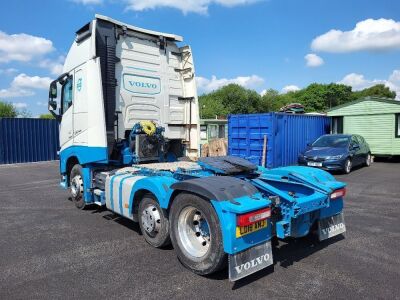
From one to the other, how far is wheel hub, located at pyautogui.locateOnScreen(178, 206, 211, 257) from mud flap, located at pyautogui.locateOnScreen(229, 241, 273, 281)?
2.02 ft

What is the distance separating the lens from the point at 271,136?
47.0ft

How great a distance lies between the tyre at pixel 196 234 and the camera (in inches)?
149

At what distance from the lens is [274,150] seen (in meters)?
14.5

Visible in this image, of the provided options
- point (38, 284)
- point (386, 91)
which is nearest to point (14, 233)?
point (38, 284)

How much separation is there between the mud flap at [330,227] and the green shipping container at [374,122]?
14.1 m

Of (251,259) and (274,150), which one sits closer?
(251,259)

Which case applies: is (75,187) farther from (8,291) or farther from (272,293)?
(272,293)

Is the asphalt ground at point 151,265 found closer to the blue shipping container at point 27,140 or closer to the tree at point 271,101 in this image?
the blue shipping container at point 27,140

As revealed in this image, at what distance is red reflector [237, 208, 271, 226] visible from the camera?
3.55 metres

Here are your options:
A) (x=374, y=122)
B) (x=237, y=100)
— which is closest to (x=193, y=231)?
(x=374, y=122)

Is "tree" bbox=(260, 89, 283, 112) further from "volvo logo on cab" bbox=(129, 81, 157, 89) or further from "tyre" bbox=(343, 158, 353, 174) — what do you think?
"volvo logo on cab" bbox=(129, 81, 157, 89)

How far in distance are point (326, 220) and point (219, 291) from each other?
2.04 metres

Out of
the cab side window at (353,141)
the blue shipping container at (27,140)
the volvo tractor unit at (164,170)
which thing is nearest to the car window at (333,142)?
the cab side window at (353,141)

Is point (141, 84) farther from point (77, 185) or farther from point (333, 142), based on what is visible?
point (333, 142)
